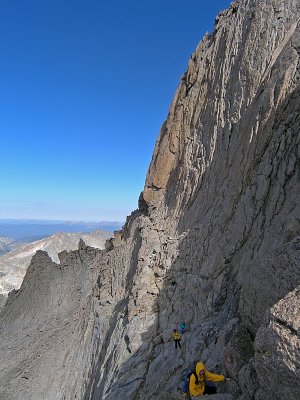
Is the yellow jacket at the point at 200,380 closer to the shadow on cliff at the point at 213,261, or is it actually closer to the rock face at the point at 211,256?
the rock face at the point at 211,256

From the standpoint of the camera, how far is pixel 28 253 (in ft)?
325

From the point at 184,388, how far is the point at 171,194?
18.8 meters

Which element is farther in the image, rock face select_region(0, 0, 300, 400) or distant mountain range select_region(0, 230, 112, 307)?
distant mountain range select_region(0, 230, 112, 307)

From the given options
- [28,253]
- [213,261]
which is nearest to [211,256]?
[213,261]

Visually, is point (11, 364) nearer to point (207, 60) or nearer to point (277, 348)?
point (207, 60)

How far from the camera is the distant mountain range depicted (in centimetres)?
7688

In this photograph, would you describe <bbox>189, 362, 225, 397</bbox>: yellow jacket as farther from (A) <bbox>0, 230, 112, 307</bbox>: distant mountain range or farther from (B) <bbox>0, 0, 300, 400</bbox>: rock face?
(A) <bbox>0, 230, 112, 307</bbox>: distant mountain range

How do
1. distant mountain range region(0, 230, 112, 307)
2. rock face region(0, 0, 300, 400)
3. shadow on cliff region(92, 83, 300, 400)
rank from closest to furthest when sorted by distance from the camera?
rock face region(0, 0, 300, 400) < shadow on cliff region(92, 83, 300, 400) < distant mountain range region(0, 230, 112, 307)

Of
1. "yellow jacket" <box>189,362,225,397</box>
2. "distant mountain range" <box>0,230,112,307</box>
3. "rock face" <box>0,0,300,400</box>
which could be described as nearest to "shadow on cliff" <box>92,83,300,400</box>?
"rock face" <box>0,0,300,400</box>

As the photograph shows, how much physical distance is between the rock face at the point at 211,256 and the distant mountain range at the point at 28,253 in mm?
42167

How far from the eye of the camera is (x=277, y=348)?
20.6ft

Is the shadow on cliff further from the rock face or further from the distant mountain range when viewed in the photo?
the distant mountain range

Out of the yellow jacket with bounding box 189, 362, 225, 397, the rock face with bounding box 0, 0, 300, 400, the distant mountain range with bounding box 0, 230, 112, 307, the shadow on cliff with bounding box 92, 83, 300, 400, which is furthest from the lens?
the distant mountain range with bounding box 0, 230, 112, 307

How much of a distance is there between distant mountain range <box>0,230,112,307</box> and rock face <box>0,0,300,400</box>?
4217cm
